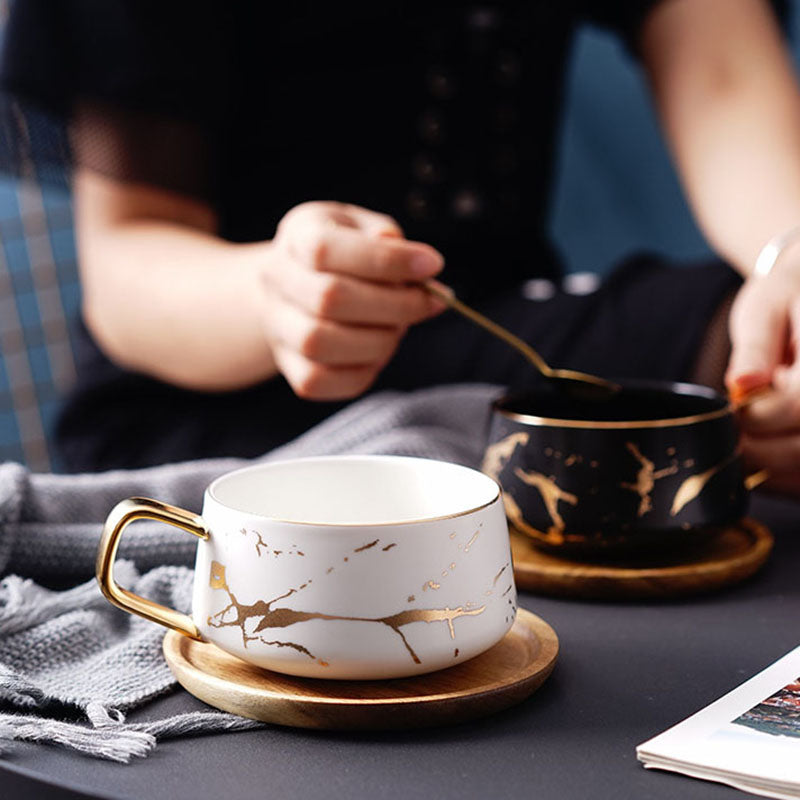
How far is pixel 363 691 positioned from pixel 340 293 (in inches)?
10.3

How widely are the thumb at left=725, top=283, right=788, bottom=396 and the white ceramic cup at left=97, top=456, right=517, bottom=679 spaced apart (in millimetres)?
258

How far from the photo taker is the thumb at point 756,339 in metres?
0.63

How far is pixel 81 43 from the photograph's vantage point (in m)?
0.90

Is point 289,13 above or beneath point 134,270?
above

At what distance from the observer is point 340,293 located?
0.61m

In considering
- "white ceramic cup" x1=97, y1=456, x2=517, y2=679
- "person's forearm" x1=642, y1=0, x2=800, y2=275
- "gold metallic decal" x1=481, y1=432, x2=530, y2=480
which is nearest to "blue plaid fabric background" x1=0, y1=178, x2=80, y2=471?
"person's forearm" x1=642, y1=0, x2=800, y2=275

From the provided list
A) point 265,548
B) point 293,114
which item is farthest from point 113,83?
point 265,548

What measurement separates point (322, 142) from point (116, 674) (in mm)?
641

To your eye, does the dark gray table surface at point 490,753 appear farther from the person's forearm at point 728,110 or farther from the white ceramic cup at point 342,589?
the person's forearm at point 728,110

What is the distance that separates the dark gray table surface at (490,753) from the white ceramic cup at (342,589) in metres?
0.03

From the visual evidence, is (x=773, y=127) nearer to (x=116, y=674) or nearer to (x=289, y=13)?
(x=289, y=13)

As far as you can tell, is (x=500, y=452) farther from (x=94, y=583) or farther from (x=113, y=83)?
(x=113, y=83)

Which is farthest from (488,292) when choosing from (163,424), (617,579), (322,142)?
(617,579)

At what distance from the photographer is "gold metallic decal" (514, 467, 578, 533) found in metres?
0.53
